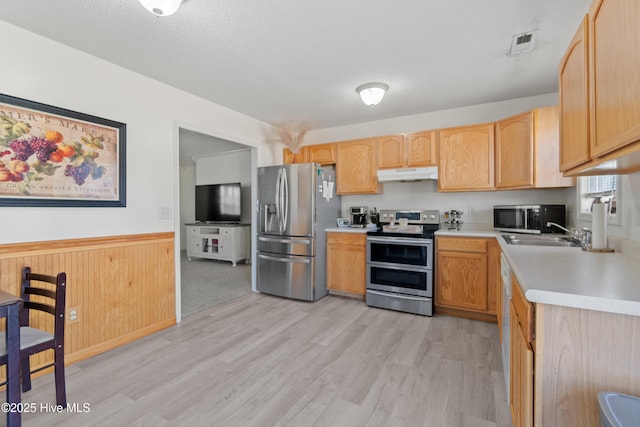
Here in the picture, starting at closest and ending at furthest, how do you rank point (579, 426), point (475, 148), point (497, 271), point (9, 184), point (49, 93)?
1. point (579, 426)
2. point (9, 184)
3. point (49, 93)
4. point (497, 271)
5. point (475, 148)

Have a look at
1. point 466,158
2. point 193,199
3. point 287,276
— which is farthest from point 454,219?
point 193,199

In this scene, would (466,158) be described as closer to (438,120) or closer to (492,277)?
(438,120)

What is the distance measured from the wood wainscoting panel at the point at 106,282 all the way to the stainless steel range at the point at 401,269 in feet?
7.31

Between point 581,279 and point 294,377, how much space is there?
5.75 ft

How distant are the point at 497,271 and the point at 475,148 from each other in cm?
139

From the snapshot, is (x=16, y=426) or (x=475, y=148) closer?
(x=16, y=426)

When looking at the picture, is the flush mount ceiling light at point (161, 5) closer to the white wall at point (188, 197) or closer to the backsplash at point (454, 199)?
the backsplash at point (454, 199)

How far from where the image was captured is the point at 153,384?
1.92m

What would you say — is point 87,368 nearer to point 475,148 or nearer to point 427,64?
point 427,64

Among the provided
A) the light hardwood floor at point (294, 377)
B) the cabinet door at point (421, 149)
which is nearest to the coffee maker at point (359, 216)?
the cabinet door at point (421, 149)

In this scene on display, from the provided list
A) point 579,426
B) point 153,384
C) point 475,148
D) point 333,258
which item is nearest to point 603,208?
point 579,426

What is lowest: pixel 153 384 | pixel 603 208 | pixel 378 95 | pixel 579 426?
pixel 153 384

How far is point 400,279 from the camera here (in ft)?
10.8

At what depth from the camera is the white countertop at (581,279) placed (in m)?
0.88
